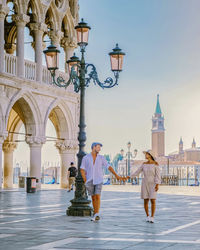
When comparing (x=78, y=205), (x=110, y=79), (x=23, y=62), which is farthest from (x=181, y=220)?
(x=23, y=62)

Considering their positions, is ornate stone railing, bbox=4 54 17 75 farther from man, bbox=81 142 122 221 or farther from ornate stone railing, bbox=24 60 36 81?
man, bbox=81 142 122 221

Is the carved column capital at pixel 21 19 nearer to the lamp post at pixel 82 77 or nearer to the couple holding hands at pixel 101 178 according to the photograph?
the lamp post at pixel 82 77

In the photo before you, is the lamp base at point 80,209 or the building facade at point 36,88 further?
the building facade at point 36,88

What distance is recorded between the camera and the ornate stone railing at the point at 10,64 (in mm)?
24969

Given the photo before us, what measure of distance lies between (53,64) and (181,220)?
5.74 meters

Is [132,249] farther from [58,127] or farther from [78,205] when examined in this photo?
[58,127]

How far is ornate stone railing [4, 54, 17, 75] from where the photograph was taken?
81.9 feet

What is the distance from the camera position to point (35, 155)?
2702cm

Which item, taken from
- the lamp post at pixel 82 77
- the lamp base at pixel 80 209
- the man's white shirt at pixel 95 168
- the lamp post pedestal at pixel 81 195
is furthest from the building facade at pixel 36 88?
the man's white shirt at pixel 95 168

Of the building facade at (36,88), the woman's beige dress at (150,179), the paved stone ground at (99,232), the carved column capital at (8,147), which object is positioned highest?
the building facade at (36,88)

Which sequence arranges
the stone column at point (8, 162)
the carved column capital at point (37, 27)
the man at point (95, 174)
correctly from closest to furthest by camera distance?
the man at point (95, 174), the carved column capital at point (37, 27), the stone column at point (8, 162)

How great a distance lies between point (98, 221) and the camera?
1120 centimetres

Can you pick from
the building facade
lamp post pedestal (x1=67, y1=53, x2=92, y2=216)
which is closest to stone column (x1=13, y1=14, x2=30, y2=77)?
the building facade

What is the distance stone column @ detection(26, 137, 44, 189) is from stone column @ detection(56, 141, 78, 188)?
2.84 meters
